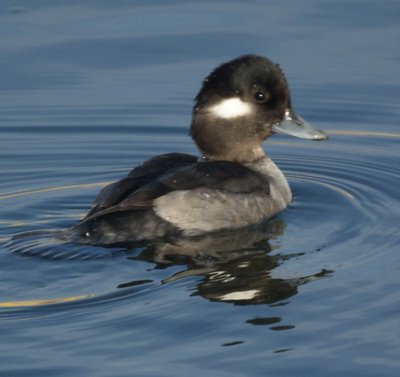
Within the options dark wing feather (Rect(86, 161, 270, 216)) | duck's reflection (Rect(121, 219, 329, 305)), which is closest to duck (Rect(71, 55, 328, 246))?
dark wing feather (Rect(86, 161, 270, 216))

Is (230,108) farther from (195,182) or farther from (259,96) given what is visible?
(195,182)

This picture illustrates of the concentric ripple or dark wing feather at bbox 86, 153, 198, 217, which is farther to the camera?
dark wing feather at bbox 86, 153, 198, 217

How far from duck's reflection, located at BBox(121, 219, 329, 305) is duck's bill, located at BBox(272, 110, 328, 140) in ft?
3.21

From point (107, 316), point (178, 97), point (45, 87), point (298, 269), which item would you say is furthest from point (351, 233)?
point (45, 87)

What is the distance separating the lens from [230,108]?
10805 millimetres

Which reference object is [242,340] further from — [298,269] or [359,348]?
[298,269]

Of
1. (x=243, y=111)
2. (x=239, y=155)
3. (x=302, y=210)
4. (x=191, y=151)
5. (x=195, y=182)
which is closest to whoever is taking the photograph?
(x=195, y=182)

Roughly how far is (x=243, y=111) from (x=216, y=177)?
0.93 meters

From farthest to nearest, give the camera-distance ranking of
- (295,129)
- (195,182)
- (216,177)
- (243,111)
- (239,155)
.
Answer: (295,129)
(239,155)
(243,111)
(216,177)
(195,182)

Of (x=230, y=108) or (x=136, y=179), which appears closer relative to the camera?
(x=136, y=179)

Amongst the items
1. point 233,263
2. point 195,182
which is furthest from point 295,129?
point 233,263

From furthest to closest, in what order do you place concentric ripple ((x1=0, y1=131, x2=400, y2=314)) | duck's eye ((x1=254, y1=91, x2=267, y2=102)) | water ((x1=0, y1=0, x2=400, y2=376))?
duck's eye ((x1=254, y1=91, x2=267, y2=102)) < concentric ripple ((x1=0, y1=131, x2=400, y2=314)) < water ((x1=0, y1=0, x2=400, y2=376))

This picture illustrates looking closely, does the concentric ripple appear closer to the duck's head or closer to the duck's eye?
the duck's head

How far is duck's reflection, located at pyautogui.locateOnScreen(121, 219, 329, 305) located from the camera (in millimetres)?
8844
